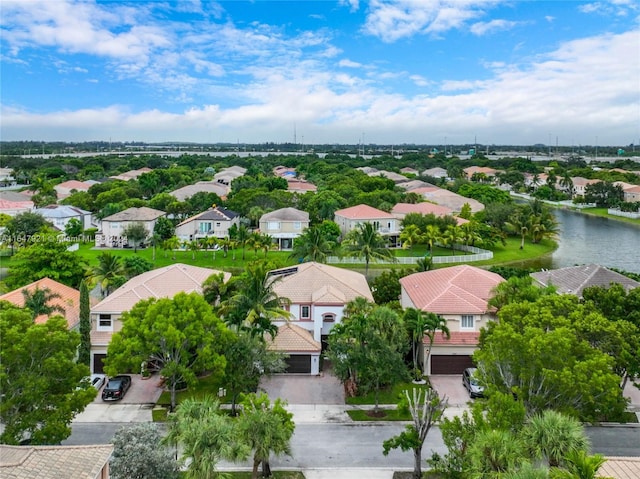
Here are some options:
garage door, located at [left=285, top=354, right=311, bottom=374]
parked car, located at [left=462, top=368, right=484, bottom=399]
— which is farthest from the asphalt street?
garage door, located at [left=285, top=354, right=311, bottom=374]

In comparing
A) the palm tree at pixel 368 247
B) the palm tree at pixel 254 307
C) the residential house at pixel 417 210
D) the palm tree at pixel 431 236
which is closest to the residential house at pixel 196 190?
the residential house at pixel 417 210

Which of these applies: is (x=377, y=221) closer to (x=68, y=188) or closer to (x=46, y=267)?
(x=46, y=267)

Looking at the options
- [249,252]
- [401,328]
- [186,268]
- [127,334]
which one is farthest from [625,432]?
[249,252]

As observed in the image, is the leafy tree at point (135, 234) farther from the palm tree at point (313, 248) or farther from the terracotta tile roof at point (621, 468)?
the terracotta tile roof at point (621, 468)

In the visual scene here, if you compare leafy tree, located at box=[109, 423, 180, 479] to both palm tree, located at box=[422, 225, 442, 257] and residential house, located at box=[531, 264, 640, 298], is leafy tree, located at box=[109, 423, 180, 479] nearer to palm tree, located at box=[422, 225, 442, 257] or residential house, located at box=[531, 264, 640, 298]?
residential house, located at box=[531, 264, 640, 298]

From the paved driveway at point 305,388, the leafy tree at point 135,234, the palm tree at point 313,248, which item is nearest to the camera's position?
the paved driveway at point 305,388

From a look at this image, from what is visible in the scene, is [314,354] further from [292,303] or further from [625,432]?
[625,432]

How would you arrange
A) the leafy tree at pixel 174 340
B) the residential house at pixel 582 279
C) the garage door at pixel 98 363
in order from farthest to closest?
the residential house at pixel 582 279
the garage door at pixel 98 363
the leafy tree at pixel 174 340

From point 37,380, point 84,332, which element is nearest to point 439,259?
point 84,332
